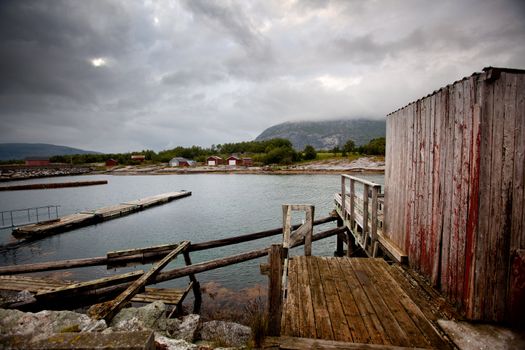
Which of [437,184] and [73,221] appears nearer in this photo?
[437,184]

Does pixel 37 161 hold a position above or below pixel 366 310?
above

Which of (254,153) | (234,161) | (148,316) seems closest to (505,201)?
(148,316)

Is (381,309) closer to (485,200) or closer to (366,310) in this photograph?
(366,310)

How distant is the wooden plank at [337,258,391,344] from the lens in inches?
146

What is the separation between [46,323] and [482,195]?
7.97m

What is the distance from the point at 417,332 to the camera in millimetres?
3816

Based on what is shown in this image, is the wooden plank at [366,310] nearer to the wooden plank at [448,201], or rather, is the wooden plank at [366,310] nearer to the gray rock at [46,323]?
the wooden plank at [448,201]

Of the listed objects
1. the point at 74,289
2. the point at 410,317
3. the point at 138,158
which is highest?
the point at 138,158

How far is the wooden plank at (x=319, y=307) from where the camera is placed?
3.87 metres

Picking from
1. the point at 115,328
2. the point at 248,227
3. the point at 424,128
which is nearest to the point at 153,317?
the point at 115,328

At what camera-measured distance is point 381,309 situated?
14.5 feet

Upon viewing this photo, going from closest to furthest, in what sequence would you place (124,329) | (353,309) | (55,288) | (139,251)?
(353,309), (124,329), (55,288), (139,251)

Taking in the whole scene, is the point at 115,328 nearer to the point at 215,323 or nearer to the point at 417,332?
the point at 215,323

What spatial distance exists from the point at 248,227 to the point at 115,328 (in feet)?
54.9
